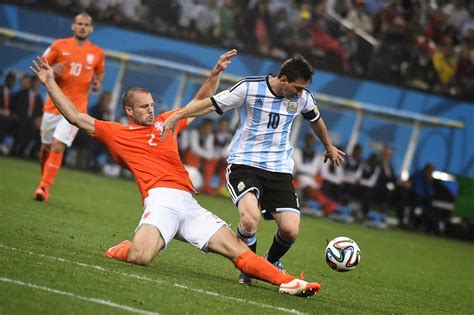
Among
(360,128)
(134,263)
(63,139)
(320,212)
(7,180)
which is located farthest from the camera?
(360,128)

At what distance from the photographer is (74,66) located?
14.3 m

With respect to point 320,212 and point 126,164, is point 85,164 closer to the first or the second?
point 320,212

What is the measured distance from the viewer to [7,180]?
16.2 m

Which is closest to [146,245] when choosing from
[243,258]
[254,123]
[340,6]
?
[243,258]

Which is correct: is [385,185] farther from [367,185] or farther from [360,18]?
[360,18]

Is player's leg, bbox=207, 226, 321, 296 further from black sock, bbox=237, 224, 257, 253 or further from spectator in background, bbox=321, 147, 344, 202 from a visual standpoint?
spectator in background, bbox=321, 147, 344, 202

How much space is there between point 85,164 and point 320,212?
5702mm

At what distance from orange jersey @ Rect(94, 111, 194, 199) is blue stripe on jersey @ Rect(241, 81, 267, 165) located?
0.64 metres

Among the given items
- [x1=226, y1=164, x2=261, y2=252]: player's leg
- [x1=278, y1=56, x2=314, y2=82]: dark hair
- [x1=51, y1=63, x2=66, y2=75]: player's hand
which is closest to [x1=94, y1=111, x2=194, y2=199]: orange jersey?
[x1=226, y1=164, x2=261, y2=252]: player's leg

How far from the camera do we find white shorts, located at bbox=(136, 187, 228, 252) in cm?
875

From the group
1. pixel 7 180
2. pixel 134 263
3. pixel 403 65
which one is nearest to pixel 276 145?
pixel 134 263

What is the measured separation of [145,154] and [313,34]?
1585 cm

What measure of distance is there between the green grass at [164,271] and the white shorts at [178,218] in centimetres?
36

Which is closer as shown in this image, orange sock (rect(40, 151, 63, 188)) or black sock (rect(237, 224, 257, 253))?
black sock (rect(237, 224, 257, 253))
